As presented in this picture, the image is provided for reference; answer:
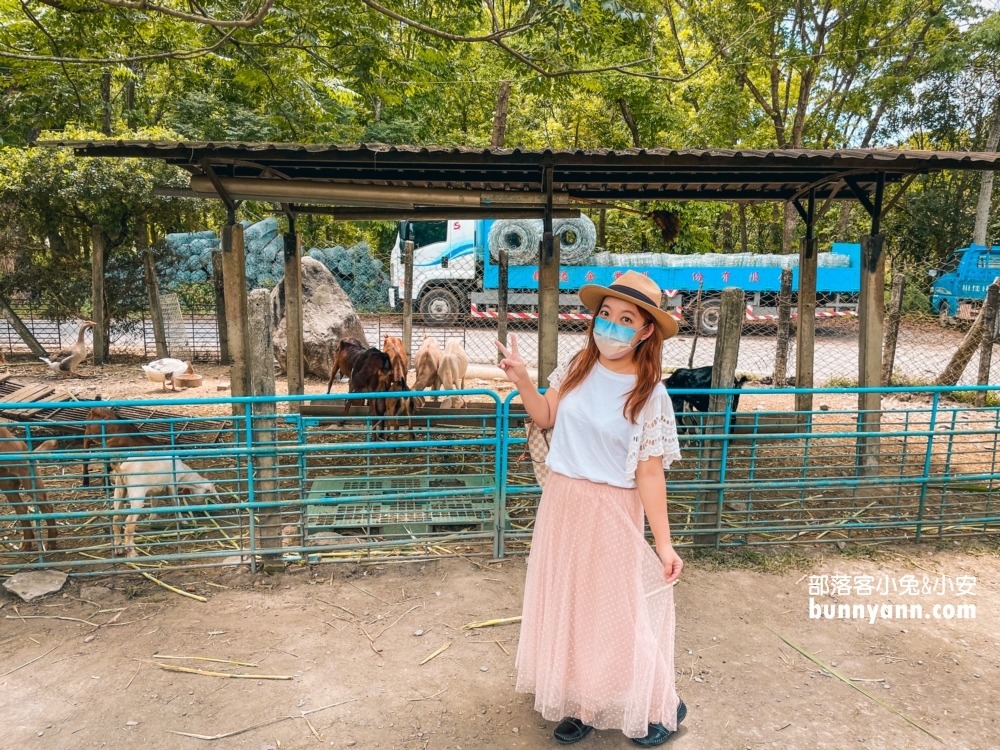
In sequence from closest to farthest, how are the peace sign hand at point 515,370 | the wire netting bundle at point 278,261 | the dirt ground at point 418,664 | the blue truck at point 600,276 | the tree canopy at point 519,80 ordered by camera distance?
the peace sign hand at point 515,370
the dirt ground at point 418,664
the tree canopy at point 519,80
the blue truck at point 600,276
the wire netting bundle at point 278,261

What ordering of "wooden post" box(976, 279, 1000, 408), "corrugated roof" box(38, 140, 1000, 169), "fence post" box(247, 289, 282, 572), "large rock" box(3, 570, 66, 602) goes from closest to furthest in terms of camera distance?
"large rock" box(3, 570, 66, 602), "fence post" box(247, 289, 282, 572), "corrugated roof" box(38, 140, 1000, 169), "wooden post" box(976, 279, 1000, 408)

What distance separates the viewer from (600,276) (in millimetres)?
15016

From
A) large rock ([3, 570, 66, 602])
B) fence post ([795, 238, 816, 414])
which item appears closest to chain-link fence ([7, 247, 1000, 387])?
fence post ([795, 238, 816, 414])

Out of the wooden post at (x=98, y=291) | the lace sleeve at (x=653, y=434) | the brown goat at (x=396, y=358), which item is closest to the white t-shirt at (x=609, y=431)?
the lace sleeve at (x=653, y=434)

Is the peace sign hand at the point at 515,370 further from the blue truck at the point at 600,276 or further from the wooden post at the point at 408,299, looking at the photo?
the blue truck at the point at 600,276

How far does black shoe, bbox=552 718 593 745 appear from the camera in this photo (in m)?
2.84

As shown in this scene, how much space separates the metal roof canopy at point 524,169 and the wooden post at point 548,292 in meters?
0.46

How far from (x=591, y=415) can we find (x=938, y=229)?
22.8m

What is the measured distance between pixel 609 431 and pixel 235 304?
13.9 feet

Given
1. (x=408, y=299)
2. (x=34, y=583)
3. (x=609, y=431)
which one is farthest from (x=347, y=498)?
(x=408, y=299)

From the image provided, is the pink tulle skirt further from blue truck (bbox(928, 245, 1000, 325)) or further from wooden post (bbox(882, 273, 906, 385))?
blue truck (bbox(928, 245, 1000, 325))

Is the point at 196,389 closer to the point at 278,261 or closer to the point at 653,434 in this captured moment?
the point at 653,434

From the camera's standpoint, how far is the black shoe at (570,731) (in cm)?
284

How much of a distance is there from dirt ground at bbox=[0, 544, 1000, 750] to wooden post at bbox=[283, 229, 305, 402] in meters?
3.46
